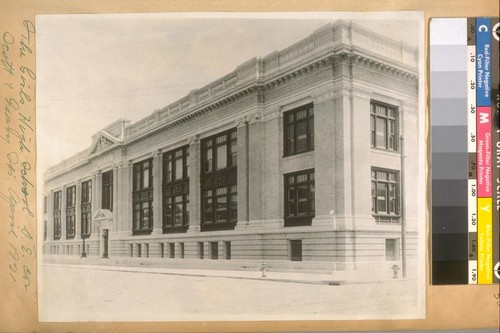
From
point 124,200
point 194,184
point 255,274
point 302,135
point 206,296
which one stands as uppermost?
point 302,135

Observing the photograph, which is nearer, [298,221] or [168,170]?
[298,221]

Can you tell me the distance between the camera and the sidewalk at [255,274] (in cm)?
362

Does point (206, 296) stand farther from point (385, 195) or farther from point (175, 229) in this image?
point (385, 195)

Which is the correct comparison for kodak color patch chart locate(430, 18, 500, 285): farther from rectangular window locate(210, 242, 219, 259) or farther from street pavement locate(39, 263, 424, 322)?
rectangular window locate(210, 242, 219, 259)

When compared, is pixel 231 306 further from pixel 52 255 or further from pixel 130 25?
pixel 130 25

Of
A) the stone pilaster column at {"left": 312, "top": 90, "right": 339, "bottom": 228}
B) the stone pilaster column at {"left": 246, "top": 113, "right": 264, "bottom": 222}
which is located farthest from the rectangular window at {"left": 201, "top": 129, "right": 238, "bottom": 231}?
the stone pilaster column at {"left": 312, "top": 90, "right": 339, "bottom": 228}

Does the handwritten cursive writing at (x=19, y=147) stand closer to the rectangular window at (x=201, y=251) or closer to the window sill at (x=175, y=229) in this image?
the window sill at (x=175, y=229)

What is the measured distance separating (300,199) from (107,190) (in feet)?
4.31

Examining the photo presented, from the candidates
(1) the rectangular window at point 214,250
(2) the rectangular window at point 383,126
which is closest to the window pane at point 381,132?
(2) the rectangular window at point 383,126

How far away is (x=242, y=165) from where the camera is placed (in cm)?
379

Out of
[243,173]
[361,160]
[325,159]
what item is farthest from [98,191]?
[361,160]

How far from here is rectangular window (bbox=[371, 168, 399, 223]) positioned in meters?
3.65

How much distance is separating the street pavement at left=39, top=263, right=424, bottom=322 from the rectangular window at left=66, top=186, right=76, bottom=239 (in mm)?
236

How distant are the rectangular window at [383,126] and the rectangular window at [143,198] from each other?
1.54 m
